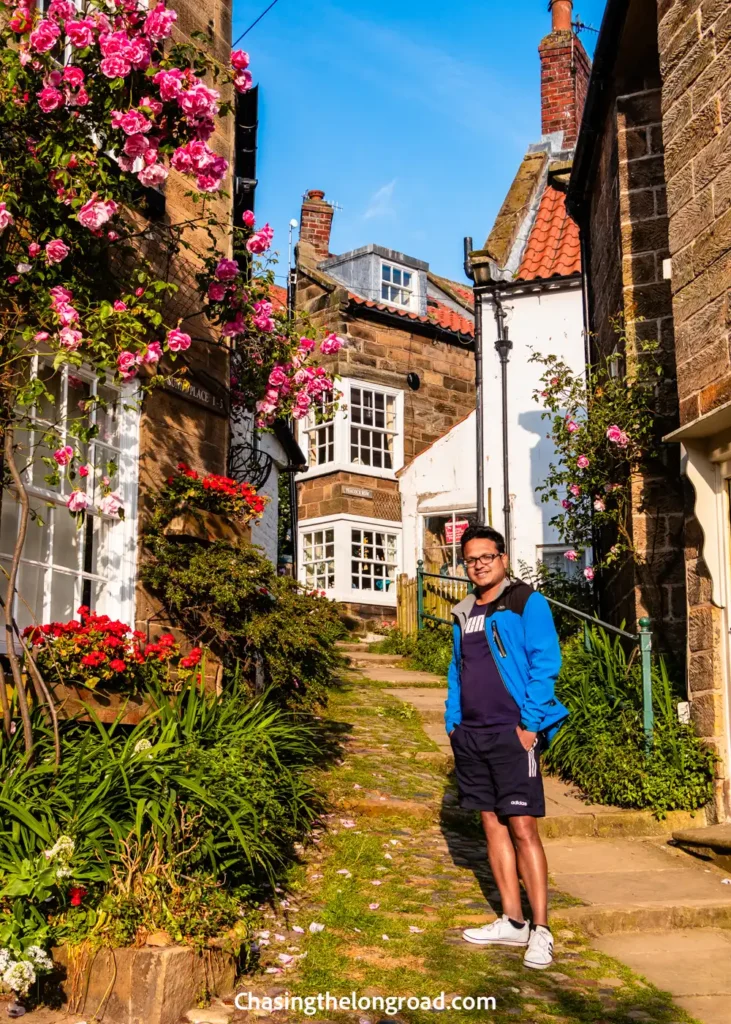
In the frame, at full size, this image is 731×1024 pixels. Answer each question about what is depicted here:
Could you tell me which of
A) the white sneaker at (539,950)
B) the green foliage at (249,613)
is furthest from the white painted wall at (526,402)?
the white sneaker at (539,950)

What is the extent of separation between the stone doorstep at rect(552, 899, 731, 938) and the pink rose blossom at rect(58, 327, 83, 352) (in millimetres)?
3747

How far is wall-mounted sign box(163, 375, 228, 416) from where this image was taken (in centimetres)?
776

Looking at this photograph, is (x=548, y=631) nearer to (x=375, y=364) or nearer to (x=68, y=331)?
(x=68, y=331)

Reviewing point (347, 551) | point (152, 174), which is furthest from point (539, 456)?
point (152, 174)

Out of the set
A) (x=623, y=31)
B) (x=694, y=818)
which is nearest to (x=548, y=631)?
(x=694, y=818)

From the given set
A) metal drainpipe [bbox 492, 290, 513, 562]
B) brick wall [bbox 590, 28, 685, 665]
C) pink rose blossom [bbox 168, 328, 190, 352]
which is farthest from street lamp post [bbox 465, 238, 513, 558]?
pink rose blossom [bbox 168, 328, 190, 352]

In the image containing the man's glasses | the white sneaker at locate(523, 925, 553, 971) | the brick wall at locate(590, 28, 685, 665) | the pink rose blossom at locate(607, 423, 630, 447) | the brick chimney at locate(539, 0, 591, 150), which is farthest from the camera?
the brick chimney at locate(539, 0, 591, 150)

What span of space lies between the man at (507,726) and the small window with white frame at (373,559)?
46.4ft

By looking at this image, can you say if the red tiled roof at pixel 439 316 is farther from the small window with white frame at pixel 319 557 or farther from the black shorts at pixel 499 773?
the black shorts at pixel 499 773

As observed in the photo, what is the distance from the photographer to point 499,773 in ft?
15.6

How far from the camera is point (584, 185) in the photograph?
11312 mm

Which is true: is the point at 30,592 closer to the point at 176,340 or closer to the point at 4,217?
the point at 176,340

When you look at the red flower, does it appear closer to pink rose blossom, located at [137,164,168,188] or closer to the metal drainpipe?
pink rose blossom, located at [137,164,168,188]

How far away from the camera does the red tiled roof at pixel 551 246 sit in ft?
52.1
